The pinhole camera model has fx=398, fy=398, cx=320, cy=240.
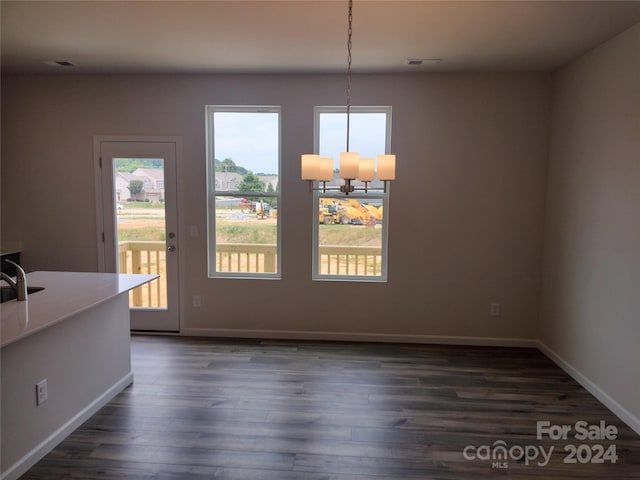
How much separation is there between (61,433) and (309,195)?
272 centimetres

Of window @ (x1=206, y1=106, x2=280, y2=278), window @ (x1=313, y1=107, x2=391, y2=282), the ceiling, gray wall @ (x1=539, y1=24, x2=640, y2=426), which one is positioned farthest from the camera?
window @ (x1=206, y1=106, x2=280, y2=278)

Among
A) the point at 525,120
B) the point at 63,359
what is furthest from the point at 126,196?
the point at 525,120

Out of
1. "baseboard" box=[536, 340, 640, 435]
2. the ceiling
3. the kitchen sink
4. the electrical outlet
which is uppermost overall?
the ceiling

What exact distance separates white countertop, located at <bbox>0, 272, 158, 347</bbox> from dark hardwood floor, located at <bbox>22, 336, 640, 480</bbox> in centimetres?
85

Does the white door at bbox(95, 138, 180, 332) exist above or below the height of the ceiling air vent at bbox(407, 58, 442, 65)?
below

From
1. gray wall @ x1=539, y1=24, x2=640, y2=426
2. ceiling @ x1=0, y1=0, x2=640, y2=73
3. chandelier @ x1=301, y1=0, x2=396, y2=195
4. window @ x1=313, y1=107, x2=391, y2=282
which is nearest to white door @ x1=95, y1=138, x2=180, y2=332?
ceiling @ x1=0, y1=0, x2=640, y2=73

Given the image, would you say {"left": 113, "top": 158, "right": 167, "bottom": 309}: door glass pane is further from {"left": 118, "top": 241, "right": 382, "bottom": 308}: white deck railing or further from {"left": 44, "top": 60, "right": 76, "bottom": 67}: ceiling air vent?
{"left": 44, "top": 60, "right": 76, "bottom": 67}: ceiling air vent

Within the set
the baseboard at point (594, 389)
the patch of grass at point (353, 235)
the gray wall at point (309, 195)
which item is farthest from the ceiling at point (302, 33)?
the baseboard at point (594, 389)

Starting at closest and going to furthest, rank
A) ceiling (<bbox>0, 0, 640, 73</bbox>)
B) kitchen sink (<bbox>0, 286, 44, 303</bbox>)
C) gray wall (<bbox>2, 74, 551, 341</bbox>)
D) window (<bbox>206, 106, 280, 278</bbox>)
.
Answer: ceiling (<bbox>0, 0, 640, 73</bbox>) < kitchen sink (<bbox>0, 286, 44, 303</bbox>) < gray wall (<bbox>2, 74, 551, 341</bbox>) < window (<bbox>206, 106, 280, 278</bbox>)

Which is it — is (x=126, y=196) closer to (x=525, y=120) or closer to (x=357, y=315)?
(x=357, y=315)

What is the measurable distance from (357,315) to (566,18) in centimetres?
296

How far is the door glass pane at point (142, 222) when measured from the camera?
4141 millimetres

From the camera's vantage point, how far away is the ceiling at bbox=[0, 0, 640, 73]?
2480 mm

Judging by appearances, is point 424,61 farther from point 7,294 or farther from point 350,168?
point 7,294
